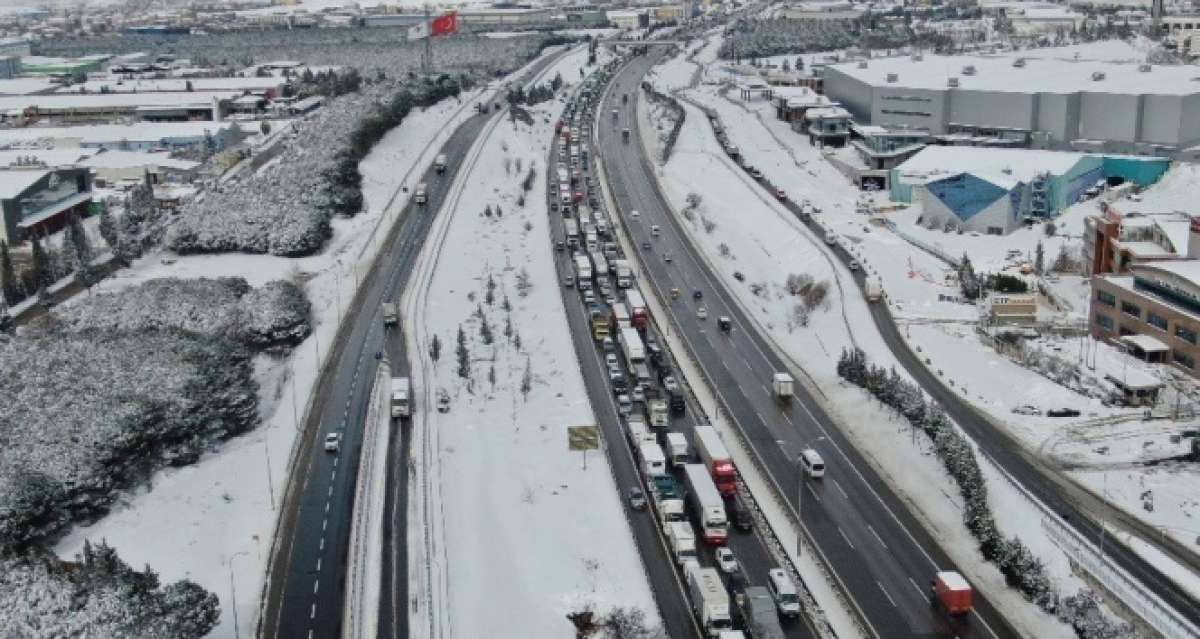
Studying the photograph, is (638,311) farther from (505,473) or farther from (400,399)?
(505,473)

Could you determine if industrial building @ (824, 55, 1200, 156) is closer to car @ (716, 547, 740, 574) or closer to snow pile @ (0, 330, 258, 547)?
snow pile @ (0, 330, 258, 547)

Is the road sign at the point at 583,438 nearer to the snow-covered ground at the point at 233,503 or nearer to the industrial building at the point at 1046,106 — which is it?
the snow-covered ground at the point at 233,503

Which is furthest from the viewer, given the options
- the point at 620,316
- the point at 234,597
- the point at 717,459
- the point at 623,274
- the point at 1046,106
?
the point at 1046,106

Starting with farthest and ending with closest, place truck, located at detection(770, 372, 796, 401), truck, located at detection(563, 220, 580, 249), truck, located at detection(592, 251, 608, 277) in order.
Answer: truck, located at detection(563, 220, 580, 249) → truck, located at detection(592, 251, 608, 277) → truck, located at detection(770, 372, 796, 401)

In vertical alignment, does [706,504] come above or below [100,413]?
below

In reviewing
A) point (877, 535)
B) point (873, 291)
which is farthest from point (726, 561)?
point (873, 291)

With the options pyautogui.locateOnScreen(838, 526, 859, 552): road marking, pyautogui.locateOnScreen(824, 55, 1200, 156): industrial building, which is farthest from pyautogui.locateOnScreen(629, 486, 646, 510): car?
pyautogui.locateOnScreen(824, 55, 1200, 156): industrial building
